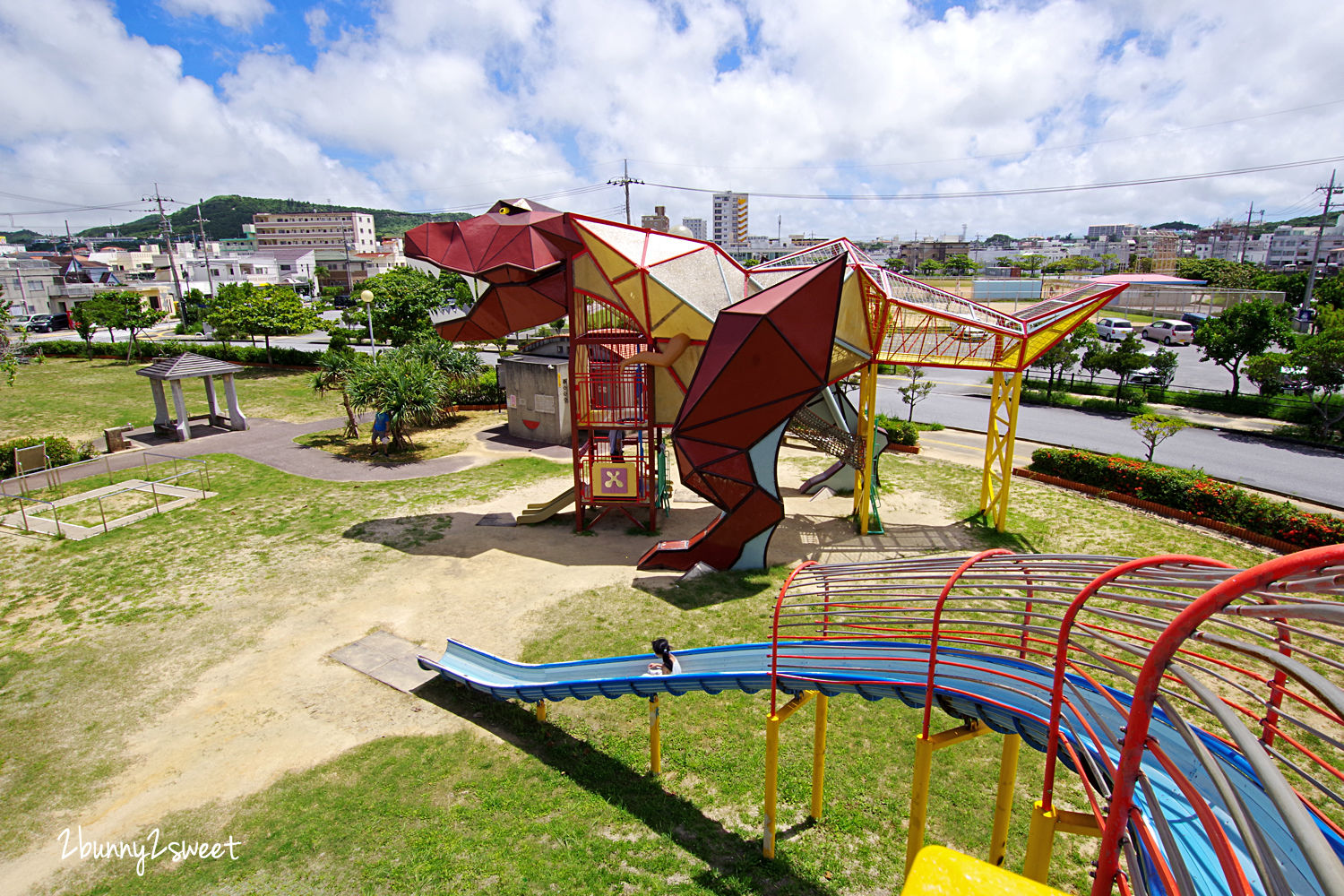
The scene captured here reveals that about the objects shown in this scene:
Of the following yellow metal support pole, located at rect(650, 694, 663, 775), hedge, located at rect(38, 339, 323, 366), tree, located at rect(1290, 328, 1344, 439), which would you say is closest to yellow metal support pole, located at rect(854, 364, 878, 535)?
yellow metal support pole, located at rect(650, 694, 663, 775)

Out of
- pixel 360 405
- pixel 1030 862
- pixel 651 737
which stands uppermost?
pixel 360 405

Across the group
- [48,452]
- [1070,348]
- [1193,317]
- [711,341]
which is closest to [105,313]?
[48,452]

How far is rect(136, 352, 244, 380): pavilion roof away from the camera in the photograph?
26.7 metres

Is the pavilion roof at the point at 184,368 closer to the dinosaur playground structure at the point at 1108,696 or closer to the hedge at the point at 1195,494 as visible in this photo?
the dinosaur playground structure at the point at 1108,696

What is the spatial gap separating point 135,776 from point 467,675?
4607mm

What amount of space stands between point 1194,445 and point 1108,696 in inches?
1069

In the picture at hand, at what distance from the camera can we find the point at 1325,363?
2480 cm

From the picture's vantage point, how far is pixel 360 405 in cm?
2502

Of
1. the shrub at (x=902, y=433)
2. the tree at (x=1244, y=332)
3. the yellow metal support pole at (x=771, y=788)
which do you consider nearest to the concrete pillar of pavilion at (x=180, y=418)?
the shrub at (x=902, y=433)

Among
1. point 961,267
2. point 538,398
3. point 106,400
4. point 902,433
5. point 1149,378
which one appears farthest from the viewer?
point 961,267

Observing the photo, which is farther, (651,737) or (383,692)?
(383,692)

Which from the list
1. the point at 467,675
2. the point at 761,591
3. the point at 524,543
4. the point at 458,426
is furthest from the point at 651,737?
the point at 458,426

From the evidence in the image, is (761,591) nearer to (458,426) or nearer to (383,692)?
(383,692)

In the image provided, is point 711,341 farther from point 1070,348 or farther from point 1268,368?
point 1268,368
